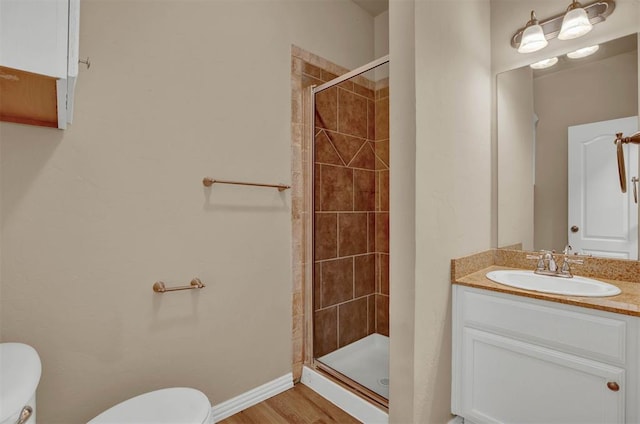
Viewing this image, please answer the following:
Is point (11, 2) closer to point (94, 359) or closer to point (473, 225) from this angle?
point (94, 359)

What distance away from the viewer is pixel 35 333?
123 cm

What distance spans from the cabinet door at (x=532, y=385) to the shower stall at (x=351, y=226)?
1.98 ft

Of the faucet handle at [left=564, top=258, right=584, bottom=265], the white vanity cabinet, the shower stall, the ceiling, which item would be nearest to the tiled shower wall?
the shower stall

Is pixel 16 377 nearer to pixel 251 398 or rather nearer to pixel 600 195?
pixel 251 398

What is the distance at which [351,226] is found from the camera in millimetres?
2461

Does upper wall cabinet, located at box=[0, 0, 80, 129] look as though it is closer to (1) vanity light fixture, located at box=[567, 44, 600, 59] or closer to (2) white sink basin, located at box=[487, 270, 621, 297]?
(2) white sink basin, located at box=[487, 270, 621, 297]

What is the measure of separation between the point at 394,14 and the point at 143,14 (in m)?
1.14

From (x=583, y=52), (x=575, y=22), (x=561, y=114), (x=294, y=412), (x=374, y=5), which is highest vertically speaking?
(x=374, y=5)

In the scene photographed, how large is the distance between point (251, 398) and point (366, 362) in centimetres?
85

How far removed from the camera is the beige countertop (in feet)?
3.92

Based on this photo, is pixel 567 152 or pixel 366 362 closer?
pixel 567 152

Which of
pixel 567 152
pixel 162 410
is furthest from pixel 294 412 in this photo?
pixel 567 152

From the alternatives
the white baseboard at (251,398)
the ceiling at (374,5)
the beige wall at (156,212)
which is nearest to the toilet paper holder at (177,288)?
the beige wall at (156,212)

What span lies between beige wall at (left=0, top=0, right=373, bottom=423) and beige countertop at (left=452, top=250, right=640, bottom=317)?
1.06 meters
